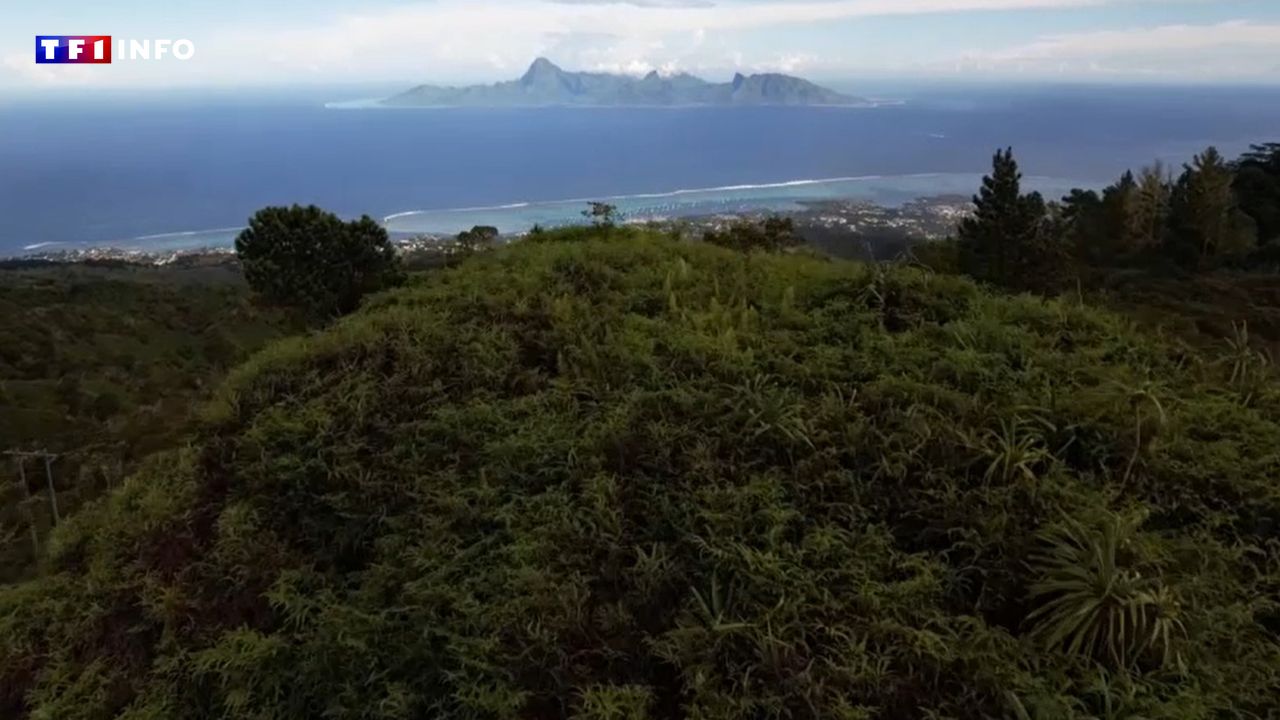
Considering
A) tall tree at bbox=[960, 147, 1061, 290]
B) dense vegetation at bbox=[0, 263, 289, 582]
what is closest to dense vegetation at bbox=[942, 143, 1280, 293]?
tall tree at bbox=[960, 147, 1061, 290]

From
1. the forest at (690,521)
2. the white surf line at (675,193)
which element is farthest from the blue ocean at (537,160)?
the forest at (690,521)

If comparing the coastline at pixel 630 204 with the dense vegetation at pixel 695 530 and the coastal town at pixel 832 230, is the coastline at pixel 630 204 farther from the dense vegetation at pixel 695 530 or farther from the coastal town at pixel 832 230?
the dense vegetation at pixel 695 530

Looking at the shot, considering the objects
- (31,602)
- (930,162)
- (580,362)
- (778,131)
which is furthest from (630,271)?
(778,131)

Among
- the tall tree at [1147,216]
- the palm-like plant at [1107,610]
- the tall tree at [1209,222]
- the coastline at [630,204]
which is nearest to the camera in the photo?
the palm-like plant at [1107,610]

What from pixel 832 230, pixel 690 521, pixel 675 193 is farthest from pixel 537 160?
pixel 690 521

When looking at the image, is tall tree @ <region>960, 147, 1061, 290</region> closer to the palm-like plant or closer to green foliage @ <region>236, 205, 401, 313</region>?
green foliage @ <region>236, 205, 401, 313</region>
